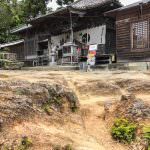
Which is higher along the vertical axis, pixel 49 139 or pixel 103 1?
pixel 103 1

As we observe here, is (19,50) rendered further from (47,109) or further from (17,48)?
(47,109)

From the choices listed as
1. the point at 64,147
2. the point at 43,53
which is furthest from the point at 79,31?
the point at 64,147

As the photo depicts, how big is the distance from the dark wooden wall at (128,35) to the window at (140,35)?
0.83 ft

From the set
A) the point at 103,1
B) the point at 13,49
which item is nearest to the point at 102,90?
the point at 103,1

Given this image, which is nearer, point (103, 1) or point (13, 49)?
point (103, 1)

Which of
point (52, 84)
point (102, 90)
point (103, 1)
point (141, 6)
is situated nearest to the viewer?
point (52, 84)

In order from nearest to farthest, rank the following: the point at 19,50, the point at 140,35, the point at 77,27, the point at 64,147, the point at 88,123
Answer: the point at 64,147 → the point at 88,123 → the point at 140,35 → the point at 77,27 → the point at 19,50

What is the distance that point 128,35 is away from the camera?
931 inches

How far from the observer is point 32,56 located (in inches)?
1319

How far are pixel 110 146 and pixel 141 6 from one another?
14.1 metres

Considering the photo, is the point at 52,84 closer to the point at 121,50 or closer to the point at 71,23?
the point at 121,50

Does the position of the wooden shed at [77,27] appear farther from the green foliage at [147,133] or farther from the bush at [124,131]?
the green foliage at [147,133]

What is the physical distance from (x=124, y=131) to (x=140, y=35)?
13.6 meters

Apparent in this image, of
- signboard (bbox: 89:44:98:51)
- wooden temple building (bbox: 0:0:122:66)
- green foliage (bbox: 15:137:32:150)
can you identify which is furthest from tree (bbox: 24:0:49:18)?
green foliage (bbox: 15:137:32:150)
